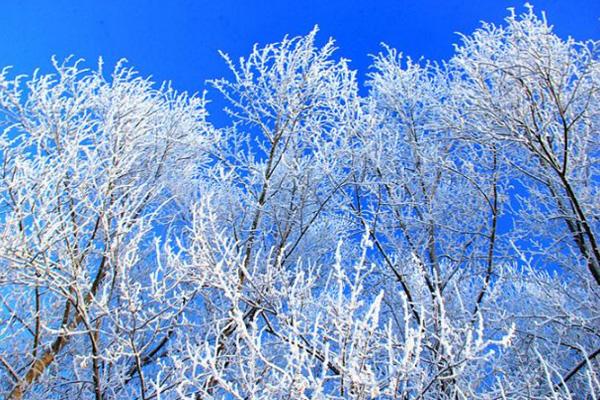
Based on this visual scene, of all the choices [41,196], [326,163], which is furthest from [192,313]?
[41,196]

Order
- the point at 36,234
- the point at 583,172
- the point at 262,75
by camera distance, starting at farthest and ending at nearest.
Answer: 1. the point at 262,75
2. the point at 583,172
3. the point at 36,234

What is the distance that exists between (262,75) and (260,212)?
6.99 feet

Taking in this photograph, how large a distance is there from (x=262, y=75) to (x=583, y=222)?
15.6ft

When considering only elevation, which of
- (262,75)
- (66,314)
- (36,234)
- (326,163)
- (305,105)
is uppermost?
(262,75)

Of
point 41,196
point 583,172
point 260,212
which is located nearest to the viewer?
point 41,196

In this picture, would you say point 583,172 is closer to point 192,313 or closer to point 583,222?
point 583,222

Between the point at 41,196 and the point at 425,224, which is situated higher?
the point at 425,224

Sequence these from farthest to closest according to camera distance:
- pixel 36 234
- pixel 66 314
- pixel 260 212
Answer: pixel 260 212, pixel 66 314, pixel 36 234

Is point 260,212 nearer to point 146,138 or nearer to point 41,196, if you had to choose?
point 146,138

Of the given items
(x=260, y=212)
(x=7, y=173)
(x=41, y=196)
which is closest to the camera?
(x=41, y=196)

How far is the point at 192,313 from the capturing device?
687cm

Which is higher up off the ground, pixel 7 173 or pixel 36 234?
pixel 7 173

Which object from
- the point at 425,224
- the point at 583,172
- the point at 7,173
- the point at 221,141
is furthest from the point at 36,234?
→ the point at 583,172

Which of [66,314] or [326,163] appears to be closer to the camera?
[66,314]
